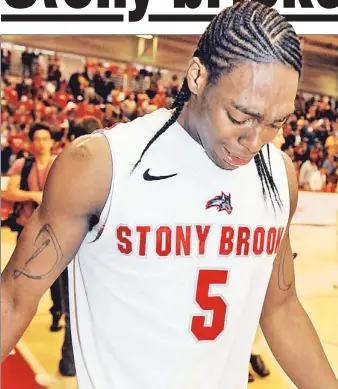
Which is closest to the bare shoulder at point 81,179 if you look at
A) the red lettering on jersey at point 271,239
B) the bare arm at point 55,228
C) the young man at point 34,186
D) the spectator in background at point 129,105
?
the bare arm at point 55,228

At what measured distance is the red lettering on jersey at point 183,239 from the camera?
757 millimetres

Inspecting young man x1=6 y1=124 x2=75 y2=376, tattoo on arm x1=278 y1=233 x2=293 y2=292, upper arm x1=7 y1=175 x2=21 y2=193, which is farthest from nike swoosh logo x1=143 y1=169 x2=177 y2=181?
upper arm x1=7 y1=175 x2=21 y2=193

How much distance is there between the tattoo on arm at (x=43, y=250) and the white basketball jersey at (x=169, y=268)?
39 millimetres

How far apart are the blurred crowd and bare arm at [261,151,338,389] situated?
923 mm

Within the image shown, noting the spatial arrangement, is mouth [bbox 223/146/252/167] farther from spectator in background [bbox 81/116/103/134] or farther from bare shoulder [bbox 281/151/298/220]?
spectator in background [bbox 81/116/103/134]

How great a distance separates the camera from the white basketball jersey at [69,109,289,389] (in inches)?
29.0

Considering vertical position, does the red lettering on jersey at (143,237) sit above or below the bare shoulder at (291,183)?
below

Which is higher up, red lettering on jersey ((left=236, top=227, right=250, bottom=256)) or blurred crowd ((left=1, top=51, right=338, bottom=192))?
red lettering on jersey ((left=236, top=227, right=250, bottom=256))

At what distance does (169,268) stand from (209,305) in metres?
0.08

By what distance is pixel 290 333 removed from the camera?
85 cm

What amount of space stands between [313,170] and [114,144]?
178 cm

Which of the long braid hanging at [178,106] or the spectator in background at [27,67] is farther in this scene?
the spectator in background at [27,67]

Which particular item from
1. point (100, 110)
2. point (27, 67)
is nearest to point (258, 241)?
point (100, 110)

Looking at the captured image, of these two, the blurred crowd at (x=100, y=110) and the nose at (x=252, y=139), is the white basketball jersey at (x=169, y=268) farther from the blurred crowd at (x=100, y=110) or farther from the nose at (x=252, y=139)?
the blurred crowd at (x=100, y=110)
